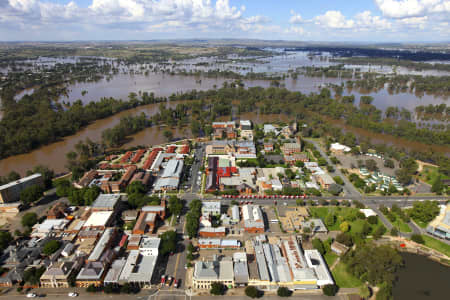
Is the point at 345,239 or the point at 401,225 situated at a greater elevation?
the point at 345,239

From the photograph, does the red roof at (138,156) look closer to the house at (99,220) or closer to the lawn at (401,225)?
the house at (99,220)

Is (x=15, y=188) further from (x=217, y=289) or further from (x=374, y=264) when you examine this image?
(x=374, y=264)

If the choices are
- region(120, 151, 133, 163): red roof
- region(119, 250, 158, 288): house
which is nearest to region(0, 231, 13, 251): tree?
region(119, 250, 158, 288): house

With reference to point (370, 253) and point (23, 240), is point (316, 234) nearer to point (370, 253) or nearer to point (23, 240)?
point (370, 253)

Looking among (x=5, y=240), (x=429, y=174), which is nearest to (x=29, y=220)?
(x=5, y=240)

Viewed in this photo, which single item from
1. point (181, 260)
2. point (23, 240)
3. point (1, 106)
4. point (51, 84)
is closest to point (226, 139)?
point (181, 260)

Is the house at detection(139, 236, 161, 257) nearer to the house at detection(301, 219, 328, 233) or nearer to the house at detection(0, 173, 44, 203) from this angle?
the house at detection(301, 219, 328, 233)

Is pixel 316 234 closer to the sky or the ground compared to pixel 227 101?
closer to the ground
